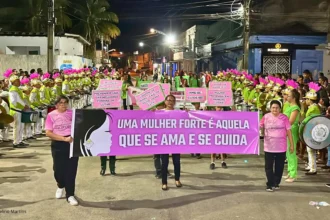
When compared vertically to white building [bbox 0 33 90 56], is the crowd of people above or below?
below

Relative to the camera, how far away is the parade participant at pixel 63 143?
686 centimetres

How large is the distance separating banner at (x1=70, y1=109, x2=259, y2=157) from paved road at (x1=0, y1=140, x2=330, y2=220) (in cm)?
75

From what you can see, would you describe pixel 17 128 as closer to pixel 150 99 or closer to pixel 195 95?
pixel 195 95

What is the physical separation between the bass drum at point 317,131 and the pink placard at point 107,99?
12.8 ft

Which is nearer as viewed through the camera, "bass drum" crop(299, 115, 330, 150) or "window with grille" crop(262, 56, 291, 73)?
"bass drum" crop(299, 115, 330, 150)

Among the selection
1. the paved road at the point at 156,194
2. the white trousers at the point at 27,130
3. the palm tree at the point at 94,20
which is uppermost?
the palm tree at the point at 94,20

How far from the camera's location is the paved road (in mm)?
6621

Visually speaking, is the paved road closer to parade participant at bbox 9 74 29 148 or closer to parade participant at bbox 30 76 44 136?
parade participant at bbox 9 74 29 148

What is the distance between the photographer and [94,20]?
143 feet

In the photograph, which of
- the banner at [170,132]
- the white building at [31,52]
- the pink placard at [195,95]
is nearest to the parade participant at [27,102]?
the pink placard at [195,95]

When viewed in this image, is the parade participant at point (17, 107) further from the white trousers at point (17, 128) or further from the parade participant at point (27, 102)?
the parade participant at point (27, 102)

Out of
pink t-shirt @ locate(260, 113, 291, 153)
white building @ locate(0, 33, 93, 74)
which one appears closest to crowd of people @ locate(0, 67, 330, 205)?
pink t-shirt @ locate(260, 113, 291, 153)

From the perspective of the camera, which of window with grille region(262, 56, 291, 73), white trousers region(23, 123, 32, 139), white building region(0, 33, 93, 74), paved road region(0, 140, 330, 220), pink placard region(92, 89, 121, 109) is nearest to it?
paved road region(0, 140, 330, 220)

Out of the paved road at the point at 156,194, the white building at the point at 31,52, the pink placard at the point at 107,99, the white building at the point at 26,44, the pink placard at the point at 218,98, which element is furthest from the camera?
the white building at the point at 26,44
